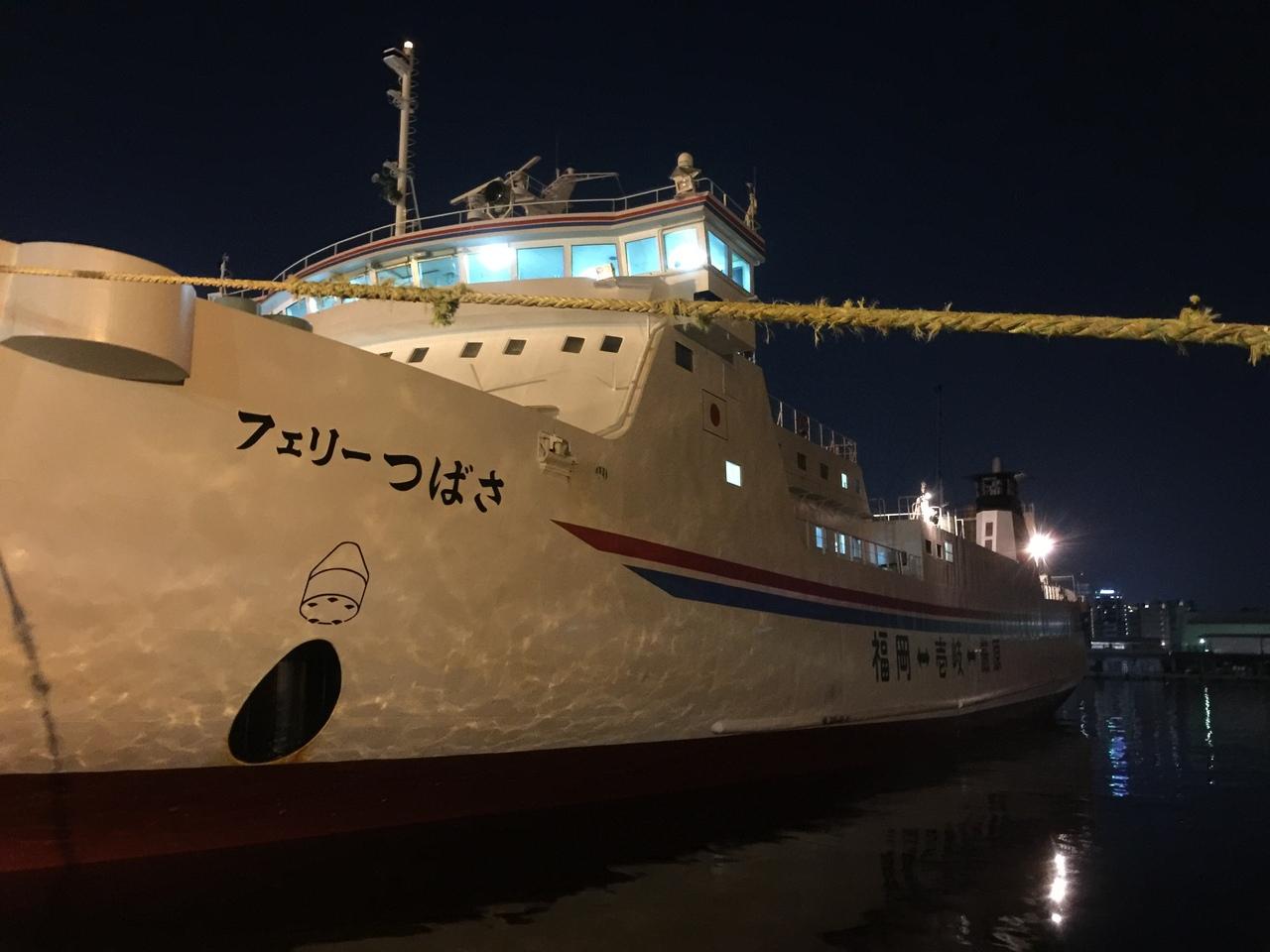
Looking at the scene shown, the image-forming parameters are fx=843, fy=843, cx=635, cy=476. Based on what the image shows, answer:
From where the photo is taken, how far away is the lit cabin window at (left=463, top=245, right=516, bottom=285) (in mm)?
11320

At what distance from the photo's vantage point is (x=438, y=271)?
11562mm

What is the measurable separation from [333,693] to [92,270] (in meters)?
3.24

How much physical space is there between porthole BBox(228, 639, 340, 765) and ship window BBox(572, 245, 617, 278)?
6883mm

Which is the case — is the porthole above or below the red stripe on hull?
above

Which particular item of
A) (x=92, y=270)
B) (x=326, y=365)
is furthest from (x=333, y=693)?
(x=92, y=270)

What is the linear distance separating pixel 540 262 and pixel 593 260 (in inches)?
28.9

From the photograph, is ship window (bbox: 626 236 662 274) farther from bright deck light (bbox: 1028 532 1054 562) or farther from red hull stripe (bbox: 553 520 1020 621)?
bright deck light (bbox: 1028 532 1054 562)

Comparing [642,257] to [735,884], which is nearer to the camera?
[735,884]

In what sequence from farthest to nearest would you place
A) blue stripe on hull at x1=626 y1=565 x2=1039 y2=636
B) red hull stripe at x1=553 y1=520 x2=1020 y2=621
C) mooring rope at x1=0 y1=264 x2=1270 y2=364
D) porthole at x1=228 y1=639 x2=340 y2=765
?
blue stripe on hull at x1=626 y1=565 x2=1039 y2=636
red hull stripe at x1=553 y1=520 x2=1020 y2=621
porthole at x1=228 y1=639 x2=340 y2=765
mooring rope at x1=0 y1=264 x2=1270 y2=364

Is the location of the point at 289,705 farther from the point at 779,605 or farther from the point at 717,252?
the point at 717,252

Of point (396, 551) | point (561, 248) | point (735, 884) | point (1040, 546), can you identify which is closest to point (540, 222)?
point (561, 248)

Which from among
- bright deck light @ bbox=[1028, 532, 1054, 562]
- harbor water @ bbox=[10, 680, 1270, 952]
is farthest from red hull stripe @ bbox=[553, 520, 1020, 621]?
bright deck light @ bbox=[1028, 532, 1054, 562]

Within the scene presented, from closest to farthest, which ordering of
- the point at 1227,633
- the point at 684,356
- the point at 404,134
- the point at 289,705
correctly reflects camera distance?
the point at 289,705 < the point at 684,356 < the point at 404,134 < the point at 1227,633

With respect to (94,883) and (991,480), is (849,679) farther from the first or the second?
(991,480)
